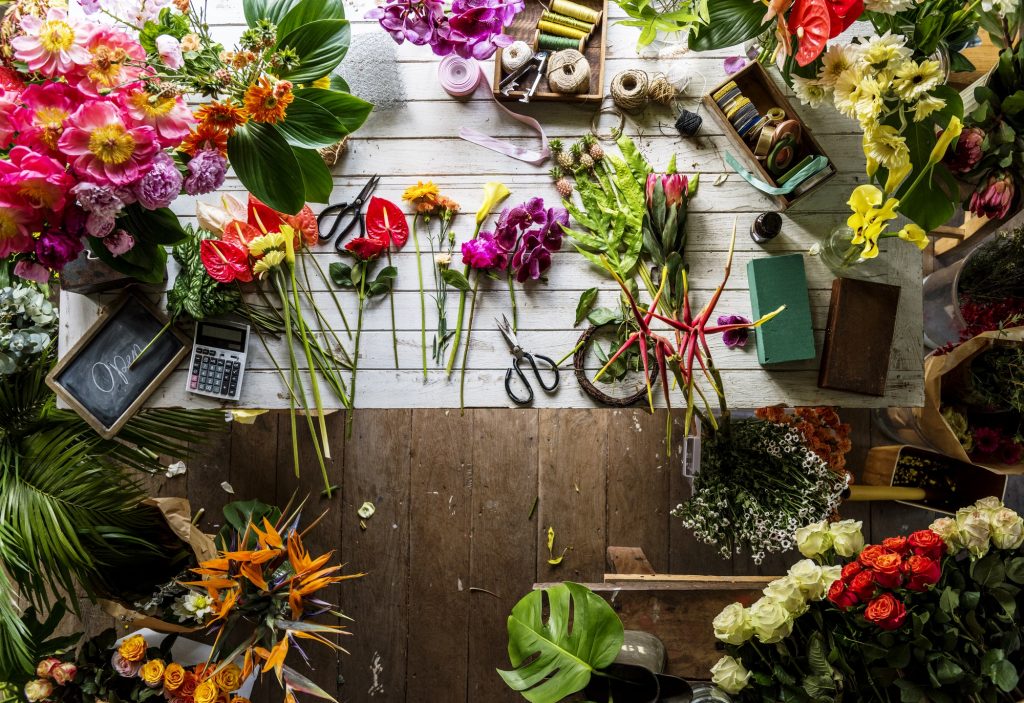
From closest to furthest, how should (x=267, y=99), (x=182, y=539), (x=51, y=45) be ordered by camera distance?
(x=51, y=45), (x=267, y=99), (x=182, y=539)

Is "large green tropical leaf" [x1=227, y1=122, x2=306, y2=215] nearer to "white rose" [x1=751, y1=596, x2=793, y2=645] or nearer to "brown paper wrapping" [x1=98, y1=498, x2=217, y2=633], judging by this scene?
"brown paper wrapping" [x1=98, y1=498, x2=217, y2=633]

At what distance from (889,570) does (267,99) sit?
137 cm

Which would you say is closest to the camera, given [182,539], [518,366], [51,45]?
[51,45]

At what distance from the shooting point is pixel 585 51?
1.56 metres

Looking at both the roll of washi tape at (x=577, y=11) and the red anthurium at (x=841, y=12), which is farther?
the roll of washi tape at (x=577, y=11)

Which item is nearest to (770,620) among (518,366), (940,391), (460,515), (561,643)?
(561,643)

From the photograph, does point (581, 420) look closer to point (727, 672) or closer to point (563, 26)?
point (727, 672)

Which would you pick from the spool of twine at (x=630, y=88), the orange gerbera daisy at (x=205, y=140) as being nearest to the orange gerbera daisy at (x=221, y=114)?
the orange gerbera daisy at (x=205, y=140)

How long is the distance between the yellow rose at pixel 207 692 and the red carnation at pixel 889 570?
4.79 ft

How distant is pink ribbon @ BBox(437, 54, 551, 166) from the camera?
1546 millimetres

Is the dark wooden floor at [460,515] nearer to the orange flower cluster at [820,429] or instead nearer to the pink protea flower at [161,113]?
the orange flower cluster at [820,429]

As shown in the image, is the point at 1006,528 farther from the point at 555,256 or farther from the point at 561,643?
the point at 555,256

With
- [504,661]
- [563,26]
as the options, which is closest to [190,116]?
[563,26]

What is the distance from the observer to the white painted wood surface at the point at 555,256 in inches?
59.5
